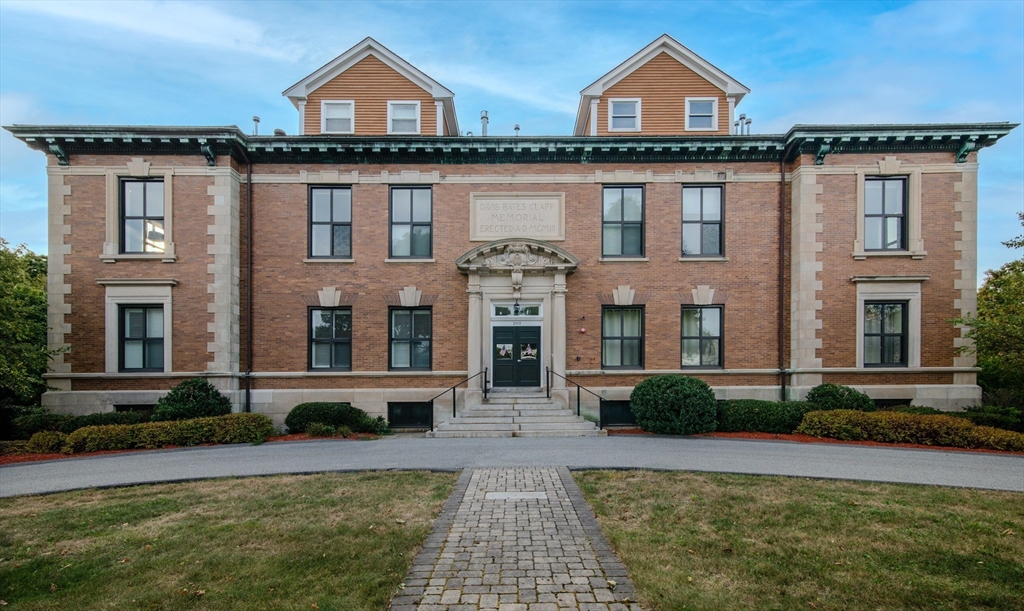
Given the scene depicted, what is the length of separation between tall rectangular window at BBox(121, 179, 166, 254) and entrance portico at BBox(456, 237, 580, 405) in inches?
358

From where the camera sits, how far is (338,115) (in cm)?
1795

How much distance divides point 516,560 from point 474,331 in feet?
36.7

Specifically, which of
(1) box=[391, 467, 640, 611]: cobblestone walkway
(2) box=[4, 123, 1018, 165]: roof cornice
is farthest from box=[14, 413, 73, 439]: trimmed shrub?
(1) box=[391, 467, 640, 611]: cobblestone walkway

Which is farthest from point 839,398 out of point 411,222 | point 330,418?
point 330,418

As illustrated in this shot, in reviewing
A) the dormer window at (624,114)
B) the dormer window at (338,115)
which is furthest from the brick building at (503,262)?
the dormer window at (624,114)

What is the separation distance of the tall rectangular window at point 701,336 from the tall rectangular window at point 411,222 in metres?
8.50

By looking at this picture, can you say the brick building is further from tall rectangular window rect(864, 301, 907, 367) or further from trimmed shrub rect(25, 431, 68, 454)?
trimmed shrub rect(25, 431, 68, 454)

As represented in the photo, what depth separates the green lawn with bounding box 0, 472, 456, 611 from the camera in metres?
4.80

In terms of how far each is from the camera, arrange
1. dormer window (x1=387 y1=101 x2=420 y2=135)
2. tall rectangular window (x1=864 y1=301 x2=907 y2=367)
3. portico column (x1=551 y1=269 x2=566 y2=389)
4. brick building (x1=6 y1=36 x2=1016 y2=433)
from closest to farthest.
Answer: brick building (x1=6 y1=36 x2=1016 y2=433) → tall rectangular window (x1=864 y1=301 x2=907 y2=367) → portico column (x1=551 y1=269 x2=566 y2=389) → dormer window (x1=387 y1=101 x2=420 y2=135)

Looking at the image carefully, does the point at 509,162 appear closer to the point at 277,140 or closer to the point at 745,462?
the point at 277,140

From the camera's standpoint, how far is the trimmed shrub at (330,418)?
15008 millimetres

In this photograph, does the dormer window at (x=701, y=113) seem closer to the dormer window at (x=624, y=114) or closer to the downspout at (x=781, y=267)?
the dormer window at (x=624, y=114)

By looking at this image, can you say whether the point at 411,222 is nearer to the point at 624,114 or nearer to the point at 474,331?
the point at 474,331

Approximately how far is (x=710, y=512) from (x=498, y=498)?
9.58 ft
